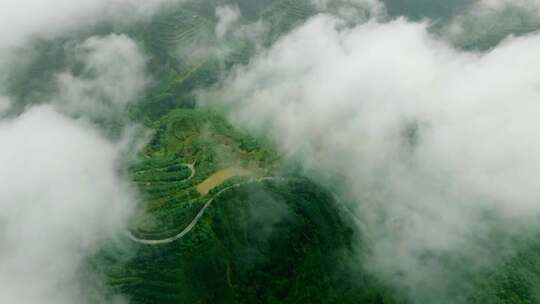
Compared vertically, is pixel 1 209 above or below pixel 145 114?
below

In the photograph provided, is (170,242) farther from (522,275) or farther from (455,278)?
(522,275)

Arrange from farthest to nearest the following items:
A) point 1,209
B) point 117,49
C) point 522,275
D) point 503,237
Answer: point 117,49
point 1,209
point 503,237
point 522,275

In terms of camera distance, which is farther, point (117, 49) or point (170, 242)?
point (117, 49)

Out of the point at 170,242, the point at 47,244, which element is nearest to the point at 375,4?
the point at 170,242

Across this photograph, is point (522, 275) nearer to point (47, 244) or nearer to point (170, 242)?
point (170, 242)

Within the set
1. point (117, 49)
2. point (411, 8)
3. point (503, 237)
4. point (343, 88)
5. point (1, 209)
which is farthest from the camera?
point (411, 8)

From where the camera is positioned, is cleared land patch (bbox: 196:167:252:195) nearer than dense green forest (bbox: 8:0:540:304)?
No

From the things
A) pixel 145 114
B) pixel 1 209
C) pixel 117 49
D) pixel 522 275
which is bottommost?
pixel 522 275

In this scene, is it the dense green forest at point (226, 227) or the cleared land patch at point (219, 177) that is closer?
the dense green forest at point (226, 227)

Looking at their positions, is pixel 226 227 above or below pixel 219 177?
below

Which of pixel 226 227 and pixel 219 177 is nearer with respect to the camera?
pixel 226 227
